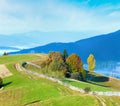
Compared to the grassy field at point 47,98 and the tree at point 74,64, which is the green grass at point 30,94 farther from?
the tree at point 74,64

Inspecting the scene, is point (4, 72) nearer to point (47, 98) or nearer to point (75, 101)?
point (47, 98)

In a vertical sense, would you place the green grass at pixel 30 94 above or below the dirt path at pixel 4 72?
below

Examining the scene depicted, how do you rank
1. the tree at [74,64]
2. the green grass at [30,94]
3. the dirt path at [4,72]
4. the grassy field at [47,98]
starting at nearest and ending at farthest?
the grassy field at [47,98], the green grass at [30,94], the dirt path at [4,72], the tree at [74,64]

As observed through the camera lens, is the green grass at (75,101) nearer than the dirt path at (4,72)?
Yes

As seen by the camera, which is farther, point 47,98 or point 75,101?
point 47,98

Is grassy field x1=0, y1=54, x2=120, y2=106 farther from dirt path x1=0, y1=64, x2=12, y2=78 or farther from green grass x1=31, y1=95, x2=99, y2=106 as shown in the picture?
dirt path x1=0, y1=64, x2=12, y2=78

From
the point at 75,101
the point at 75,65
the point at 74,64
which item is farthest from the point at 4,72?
the point at 75,101

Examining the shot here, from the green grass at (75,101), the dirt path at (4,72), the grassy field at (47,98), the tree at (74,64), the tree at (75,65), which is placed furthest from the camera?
the tree at (74,64)

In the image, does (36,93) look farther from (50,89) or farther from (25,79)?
(25,79)

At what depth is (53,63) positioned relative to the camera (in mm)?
127250

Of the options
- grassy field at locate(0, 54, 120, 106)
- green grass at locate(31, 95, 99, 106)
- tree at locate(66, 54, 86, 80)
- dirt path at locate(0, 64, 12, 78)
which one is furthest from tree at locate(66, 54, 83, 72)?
green grass at locate(31, 95, 99, 106)

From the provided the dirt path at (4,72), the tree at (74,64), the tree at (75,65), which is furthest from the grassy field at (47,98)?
the tree at (74,64)

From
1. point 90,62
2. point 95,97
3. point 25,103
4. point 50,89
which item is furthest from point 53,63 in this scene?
point 90,62

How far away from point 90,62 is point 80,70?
48062 millimetres
